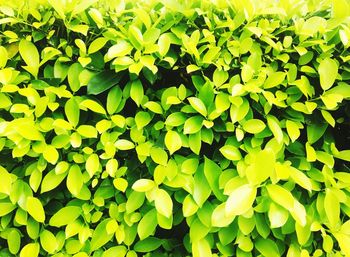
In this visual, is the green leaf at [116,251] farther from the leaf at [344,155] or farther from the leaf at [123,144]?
the leaf at [344,155]

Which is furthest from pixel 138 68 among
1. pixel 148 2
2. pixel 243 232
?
pixel 243 232

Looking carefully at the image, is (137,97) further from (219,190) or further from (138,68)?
(219,190)

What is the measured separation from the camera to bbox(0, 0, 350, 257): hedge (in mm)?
1365

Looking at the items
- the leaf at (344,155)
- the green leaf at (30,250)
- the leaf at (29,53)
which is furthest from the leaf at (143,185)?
the leaf at (344,155)

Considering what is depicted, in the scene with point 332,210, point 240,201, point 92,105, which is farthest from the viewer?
point 92,105

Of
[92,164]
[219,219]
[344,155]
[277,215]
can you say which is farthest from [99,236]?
[344,155]

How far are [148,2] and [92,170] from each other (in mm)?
820

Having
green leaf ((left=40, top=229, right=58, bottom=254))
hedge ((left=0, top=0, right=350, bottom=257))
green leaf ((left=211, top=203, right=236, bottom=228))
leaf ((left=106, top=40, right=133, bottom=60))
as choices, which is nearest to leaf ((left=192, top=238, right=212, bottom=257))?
hedge ((left=0, top=0, right=350, bottom=257))

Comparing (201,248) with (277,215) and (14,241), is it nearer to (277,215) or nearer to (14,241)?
(277,215)

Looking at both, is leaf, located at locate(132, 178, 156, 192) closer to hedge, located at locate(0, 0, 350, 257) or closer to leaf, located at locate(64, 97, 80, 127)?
hedge, located at locate(0, 0, 350, 257)

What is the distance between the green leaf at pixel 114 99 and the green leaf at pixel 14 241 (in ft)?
2.26

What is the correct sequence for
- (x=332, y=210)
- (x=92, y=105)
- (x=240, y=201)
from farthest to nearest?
(x=92, y=105), (x=332, y=210), (x=240, y=201)

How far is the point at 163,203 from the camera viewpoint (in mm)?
1315

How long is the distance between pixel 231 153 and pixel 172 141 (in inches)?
10.0
